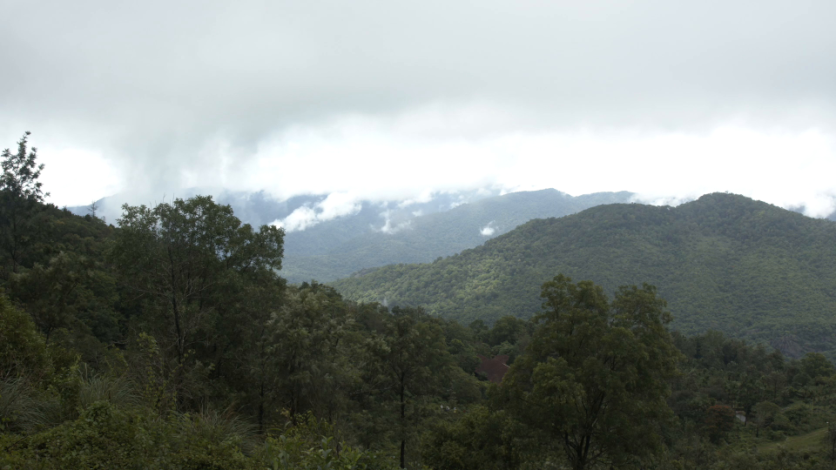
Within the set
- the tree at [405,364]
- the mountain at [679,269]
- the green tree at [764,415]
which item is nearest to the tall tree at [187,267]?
the tree at [405,364]

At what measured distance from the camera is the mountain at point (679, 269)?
9162cm

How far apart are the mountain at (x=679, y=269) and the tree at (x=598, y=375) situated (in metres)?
88.2

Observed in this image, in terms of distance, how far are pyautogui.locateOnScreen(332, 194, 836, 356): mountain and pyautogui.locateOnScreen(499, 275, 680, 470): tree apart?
289 ft

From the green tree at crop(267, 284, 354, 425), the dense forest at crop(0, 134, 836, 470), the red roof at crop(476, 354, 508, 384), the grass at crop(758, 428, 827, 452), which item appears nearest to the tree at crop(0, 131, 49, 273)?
the dense forest at crop(0, 134, 836, 470)

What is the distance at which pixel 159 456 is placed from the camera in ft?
15.7

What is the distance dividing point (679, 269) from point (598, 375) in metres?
120

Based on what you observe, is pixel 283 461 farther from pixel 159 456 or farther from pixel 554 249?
pixel 554 249

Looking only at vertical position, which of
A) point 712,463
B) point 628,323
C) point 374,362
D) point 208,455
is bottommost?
point 712,463

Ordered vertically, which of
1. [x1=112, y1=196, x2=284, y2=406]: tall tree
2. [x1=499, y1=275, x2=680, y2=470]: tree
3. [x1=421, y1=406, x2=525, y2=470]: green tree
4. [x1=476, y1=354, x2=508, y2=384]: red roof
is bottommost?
[x1=476, y1=354, x2=508, y2=384]: red roof

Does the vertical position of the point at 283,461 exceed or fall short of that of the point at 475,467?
it exceeds it

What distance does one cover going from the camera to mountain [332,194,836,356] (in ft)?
301

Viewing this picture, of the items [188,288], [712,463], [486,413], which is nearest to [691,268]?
[712,463]

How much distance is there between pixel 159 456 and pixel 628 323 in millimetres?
11894

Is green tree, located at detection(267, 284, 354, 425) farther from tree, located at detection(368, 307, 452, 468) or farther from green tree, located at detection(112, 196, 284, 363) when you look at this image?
tree, located at detection(368, 307, 452, 468)
